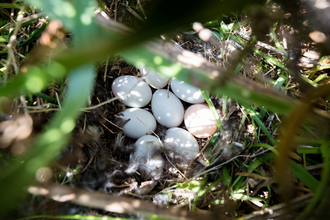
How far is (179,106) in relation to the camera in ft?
3.82

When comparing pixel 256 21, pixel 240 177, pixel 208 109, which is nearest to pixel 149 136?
pixel 208 109

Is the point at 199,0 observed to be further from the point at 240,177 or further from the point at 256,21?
the point at 240,177

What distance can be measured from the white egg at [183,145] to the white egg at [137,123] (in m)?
0.12

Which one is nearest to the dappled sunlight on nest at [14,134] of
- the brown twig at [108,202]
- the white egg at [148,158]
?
the brown twig at [108,202]

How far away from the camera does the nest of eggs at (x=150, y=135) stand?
90 cm

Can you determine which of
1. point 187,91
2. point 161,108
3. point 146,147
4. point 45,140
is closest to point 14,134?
point 45,140

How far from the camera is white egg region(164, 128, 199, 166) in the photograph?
1049mm

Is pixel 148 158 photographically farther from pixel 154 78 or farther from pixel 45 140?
pixel 45 140

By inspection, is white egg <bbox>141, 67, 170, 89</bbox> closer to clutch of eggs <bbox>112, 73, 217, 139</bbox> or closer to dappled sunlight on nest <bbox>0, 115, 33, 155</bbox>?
clutch of eggs <bbox>112, 73, 217, 139</bbox>

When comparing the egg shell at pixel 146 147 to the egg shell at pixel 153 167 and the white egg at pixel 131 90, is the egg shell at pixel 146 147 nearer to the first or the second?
the egg shell at pixel 153 167

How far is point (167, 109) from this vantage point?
1.13 metres

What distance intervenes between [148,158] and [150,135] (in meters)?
0.13

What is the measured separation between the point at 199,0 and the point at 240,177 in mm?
780

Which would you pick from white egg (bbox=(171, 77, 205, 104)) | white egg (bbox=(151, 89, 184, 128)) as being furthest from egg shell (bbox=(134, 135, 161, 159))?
white egg (bbox=(171, 77, 205, 104))
